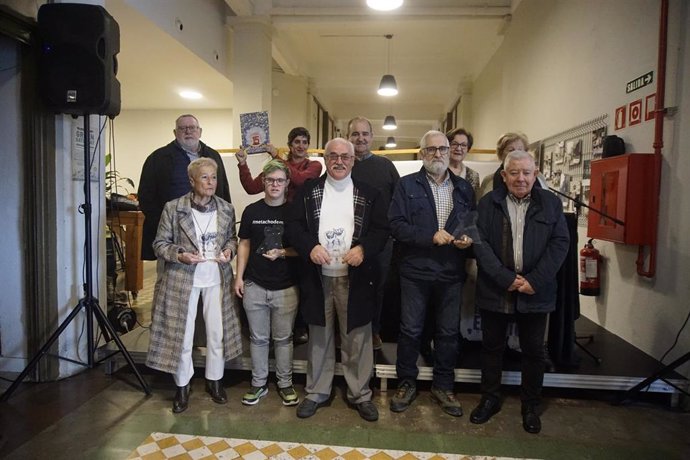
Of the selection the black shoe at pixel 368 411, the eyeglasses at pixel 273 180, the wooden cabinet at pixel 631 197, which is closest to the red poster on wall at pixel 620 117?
the wooden cabinet at pixel 631 197

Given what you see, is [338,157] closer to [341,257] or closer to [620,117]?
[341,257]

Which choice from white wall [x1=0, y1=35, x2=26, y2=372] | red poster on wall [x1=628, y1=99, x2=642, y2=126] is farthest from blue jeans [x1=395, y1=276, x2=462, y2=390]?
white wall [x1=0, y1=35, x2=26, y2=372]

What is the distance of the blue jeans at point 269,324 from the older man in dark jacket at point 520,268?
3.33 feet

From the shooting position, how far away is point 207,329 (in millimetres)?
2447

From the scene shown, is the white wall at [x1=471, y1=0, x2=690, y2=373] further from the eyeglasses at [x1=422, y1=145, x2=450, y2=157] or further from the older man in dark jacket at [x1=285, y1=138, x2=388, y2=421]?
the older man in dark jacket at [x1=285, y1=138, x2=388, y2=421]

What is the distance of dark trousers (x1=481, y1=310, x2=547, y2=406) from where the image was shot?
7.43ft

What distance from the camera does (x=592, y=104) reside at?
3611mm

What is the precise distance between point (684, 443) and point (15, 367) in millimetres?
3791

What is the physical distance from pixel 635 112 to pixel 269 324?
271cm

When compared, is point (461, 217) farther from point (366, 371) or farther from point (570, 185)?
point (570, 185)

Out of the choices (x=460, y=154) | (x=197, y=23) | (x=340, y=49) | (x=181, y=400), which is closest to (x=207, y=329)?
(x=181, y=400)

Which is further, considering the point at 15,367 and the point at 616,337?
the point at 616,337

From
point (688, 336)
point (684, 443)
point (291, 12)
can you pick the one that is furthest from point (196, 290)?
point (291, 12)

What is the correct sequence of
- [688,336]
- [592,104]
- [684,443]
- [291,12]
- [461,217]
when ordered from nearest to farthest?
1. [684,443]
2. [461,217]
3. [688,336]
4. [592,104]
5. [291,12]
